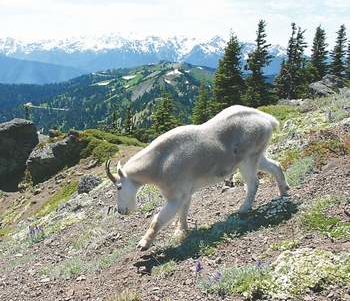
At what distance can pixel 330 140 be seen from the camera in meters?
15.7

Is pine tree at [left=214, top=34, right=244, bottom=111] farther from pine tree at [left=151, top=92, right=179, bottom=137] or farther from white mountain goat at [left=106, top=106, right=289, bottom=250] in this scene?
white mountain goat at [left=106, top=106, right=289, bottom=250]

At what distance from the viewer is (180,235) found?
11.7 meters

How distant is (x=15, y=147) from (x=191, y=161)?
195ft

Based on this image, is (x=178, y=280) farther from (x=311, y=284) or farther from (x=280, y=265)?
(x=311, y=284)

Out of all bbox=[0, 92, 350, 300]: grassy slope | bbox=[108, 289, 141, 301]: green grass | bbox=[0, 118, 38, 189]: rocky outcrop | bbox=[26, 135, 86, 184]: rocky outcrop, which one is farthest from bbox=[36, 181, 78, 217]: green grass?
bbox=[108, 289, 141, 301]: green grass

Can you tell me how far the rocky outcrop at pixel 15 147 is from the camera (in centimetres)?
6425

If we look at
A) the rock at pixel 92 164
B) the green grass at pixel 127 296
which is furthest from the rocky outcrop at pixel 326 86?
the green grass at pixel 127 296

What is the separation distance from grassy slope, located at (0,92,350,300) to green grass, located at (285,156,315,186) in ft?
0.12

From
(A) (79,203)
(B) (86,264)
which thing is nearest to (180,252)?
(B) (86,264)

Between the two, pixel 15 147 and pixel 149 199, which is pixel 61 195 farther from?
pixel 15 147

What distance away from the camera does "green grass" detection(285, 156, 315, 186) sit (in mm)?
13642

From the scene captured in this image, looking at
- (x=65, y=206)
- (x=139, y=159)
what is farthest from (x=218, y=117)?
(x=65, y=206)

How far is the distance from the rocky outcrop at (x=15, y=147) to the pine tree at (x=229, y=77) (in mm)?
26414

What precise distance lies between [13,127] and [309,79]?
4663cm
